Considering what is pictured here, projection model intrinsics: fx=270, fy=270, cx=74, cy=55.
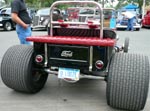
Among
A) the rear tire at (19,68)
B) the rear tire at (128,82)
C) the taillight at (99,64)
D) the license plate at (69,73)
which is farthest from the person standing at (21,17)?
the rear tire at (128,82)

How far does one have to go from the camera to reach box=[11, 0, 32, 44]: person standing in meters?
5.19

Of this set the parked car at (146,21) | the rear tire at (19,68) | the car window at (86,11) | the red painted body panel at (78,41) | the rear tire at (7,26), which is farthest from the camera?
the parked car at (146,21)

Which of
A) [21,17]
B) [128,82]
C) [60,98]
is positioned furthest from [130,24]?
[128,82]

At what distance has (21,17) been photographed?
538cm

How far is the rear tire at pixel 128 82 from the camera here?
11.8 ft

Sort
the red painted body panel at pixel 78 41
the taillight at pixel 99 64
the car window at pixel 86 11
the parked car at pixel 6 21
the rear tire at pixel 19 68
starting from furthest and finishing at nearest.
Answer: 1. the parked car at pixel 6 21
2. the car window at pixel 86 11
3. the rear tire at pixel 19 68
4. the taillight at pixel 99 64
5. the red painted body panel at pixel 78 41

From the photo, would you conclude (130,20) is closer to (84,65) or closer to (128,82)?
(84,65)

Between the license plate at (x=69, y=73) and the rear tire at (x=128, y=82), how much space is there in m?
0.50

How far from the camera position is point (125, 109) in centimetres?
Answer: 381

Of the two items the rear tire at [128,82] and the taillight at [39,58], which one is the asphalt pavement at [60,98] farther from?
the taillight at [39,58]

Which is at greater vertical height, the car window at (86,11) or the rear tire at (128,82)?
the car window at (86,11)

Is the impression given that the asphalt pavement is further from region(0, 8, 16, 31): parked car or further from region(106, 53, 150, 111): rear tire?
region(0, 8, 16, 31): parked car

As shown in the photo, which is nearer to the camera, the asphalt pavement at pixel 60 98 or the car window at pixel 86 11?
the asphalt pavement at pixel 60 98

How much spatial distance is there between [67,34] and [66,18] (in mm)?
1292
